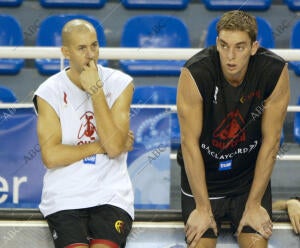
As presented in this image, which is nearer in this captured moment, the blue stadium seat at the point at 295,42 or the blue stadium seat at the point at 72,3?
the blue stadium seat at the point at 295,42

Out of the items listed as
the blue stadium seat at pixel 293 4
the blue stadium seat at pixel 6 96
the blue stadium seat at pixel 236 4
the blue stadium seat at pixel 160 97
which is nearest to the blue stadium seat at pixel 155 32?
the blue stadium seat at pixel 236 4

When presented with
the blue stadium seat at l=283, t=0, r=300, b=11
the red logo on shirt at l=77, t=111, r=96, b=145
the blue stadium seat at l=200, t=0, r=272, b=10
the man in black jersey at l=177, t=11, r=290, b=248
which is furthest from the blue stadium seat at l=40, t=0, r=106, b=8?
the man in black jersey at l=177, t=11, r=290, b=248

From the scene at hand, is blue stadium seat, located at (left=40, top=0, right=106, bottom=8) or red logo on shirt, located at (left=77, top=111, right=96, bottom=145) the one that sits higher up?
blue stadium seat, located at (left=40, top=0, right=106, bottom=8)

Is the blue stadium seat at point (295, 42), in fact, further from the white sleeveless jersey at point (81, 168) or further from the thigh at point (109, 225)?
the thigh at point (109, 225)

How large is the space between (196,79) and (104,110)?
1.35ft

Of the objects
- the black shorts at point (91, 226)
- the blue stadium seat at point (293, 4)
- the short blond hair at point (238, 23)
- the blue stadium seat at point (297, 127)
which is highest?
the short blond hair at point (238, 23)

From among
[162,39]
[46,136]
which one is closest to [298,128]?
[162,39]

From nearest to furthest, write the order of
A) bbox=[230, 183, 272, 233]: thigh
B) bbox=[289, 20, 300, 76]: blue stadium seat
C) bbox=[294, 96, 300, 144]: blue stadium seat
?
bbox=[230, 183, 272, 233]: thigh → bbox=[294, 96, 300, 144]: blue stadium seat → bbox=[289, 20, 300, 76]: blue stadium seat

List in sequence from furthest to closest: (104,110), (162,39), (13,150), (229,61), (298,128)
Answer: (162,39) < (298,128) < (13,150) < (104,110) < (229,61)

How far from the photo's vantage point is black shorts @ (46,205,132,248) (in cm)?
289

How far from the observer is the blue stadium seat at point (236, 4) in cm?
565

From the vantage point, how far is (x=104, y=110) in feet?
9.86

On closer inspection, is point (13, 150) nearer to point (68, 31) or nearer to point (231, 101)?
point (68, 31)

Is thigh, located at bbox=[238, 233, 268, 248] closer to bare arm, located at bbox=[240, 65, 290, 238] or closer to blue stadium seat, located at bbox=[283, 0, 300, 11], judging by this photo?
bare arm, located at bbox=[240, 65, 290, 238]
